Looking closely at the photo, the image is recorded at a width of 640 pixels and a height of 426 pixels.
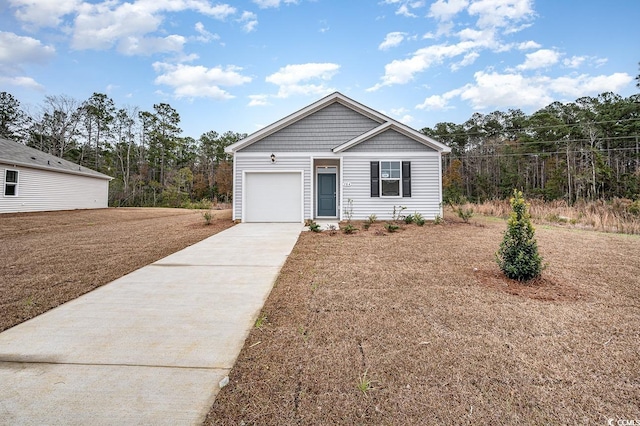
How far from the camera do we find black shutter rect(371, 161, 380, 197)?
11227 mm

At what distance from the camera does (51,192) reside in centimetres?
→ 1734

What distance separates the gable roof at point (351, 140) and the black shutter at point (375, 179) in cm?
110

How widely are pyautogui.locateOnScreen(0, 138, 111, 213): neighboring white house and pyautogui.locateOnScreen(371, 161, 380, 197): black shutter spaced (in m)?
17.8

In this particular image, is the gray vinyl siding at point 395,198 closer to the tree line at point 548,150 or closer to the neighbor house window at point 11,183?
the tree line at point 548,150

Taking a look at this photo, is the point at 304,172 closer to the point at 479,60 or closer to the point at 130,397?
the point at 130,397

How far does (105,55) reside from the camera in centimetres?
1698

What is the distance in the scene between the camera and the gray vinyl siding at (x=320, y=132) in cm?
1136

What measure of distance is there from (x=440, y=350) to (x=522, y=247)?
110 inches

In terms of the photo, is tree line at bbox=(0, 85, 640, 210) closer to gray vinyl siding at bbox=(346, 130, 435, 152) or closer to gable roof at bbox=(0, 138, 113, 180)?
gable roof at bbox=(0, 138, 113, 180)

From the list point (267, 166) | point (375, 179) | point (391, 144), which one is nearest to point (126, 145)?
point (267, 166)

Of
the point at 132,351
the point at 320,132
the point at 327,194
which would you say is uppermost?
the point at 320,132

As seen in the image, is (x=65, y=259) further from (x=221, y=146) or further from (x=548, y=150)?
(x=548, y=150)

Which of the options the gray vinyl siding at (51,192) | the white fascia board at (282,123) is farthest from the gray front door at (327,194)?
the gray vinyl siding at (51,192)

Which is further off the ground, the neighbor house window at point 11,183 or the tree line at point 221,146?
the tree line at point 221,146
